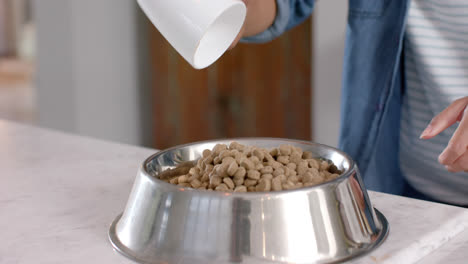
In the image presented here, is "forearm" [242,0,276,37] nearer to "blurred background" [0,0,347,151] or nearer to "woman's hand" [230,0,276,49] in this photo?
"woman's hand" [230,0,276,49]

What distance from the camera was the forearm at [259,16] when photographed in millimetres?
998

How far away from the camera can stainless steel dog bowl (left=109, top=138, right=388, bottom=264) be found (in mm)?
557

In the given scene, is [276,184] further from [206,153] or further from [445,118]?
[445,118]

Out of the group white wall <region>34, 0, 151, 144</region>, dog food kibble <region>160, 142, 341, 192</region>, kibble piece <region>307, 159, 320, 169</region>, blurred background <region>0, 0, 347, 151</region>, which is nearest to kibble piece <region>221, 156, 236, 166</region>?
dog food kibble <region>160, 142, 341, 192</region>

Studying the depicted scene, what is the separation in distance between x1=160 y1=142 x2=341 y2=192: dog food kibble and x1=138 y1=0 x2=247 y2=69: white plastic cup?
0.13m

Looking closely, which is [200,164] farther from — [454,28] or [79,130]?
[79,130]

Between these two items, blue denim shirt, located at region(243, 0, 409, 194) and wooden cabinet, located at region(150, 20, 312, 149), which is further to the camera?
wooden cabinet, located at region(150, 20, 312, 149)

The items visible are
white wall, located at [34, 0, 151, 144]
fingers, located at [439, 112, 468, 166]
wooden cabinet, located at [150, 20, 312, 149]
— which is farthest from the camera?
white wall, located at [34, 0, 151, 144]

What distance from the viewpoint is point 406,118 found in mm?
1076

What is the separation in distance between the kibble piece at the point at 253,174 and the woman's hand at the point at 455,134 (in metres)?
0.27

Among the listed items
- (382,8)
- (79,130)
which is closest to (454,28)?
(382,8)

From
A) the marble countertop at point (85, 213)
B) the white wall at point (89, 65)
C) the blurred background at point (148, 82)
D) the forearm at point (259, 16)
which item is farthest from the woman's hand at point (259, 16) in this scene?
the white wall at point (89, 65)

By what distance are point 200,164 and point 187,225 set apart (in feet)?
0.42

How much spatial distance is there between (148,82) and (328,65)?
119 cm
